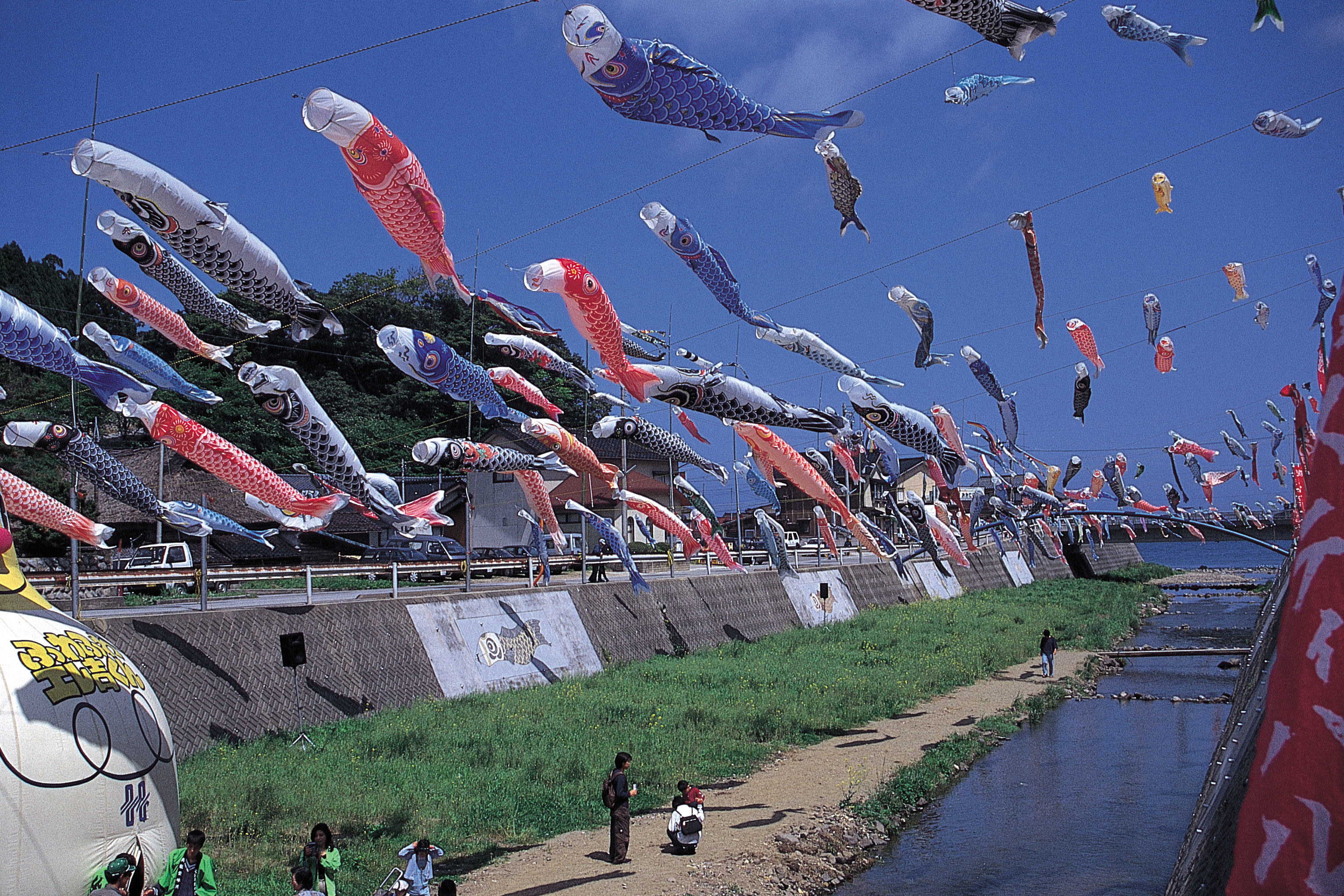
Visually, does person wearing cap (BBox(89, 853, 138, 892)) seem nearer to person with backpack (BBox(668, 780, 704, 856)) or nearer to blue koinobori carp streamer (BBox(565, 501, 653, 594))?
person with backpack (BBox(668, 780, 704, 856))

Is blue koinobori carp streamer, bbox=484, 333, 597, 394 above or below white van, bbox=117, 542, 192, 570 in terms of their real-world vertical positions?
above

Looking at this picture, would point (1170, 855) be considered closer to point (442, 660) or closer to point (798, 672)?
point (798, 672)

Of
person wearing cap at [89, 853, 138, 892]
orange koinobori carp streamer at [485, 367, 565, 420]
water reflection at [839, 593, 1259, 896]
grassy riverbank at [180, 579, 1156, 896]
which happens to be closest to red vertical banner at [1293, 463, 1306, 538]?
water reflection at [839, 593, 1259, 896]

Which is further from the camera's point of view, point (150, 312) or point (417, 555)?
point (417, 555)

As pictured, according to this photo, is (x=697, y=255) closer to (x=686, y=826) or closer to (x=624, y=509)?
(x=686, y=826)

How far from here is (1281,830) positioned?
223cm

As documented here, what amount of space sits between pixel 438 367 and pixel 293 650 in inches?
184

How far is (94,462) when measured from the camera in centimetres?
1287

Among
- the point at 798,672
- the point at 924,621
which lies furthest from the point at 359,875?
the point at 924,621

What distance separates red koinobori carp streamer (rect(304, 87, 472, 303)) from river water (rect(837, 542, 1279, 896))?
7849 millimetres

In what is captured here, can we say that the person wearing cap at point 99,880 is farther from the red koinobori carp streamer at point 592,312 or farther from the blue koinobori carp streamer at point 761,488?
the blue koinobori carp streamer at point 761,488

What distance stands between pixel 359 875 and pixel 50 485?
21.2m

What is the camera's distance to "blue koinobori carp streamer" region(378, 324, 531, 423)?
11117 millimetres

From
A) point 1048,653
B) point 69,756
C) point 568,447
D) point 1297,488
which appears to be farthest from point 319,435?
point 1048,653
